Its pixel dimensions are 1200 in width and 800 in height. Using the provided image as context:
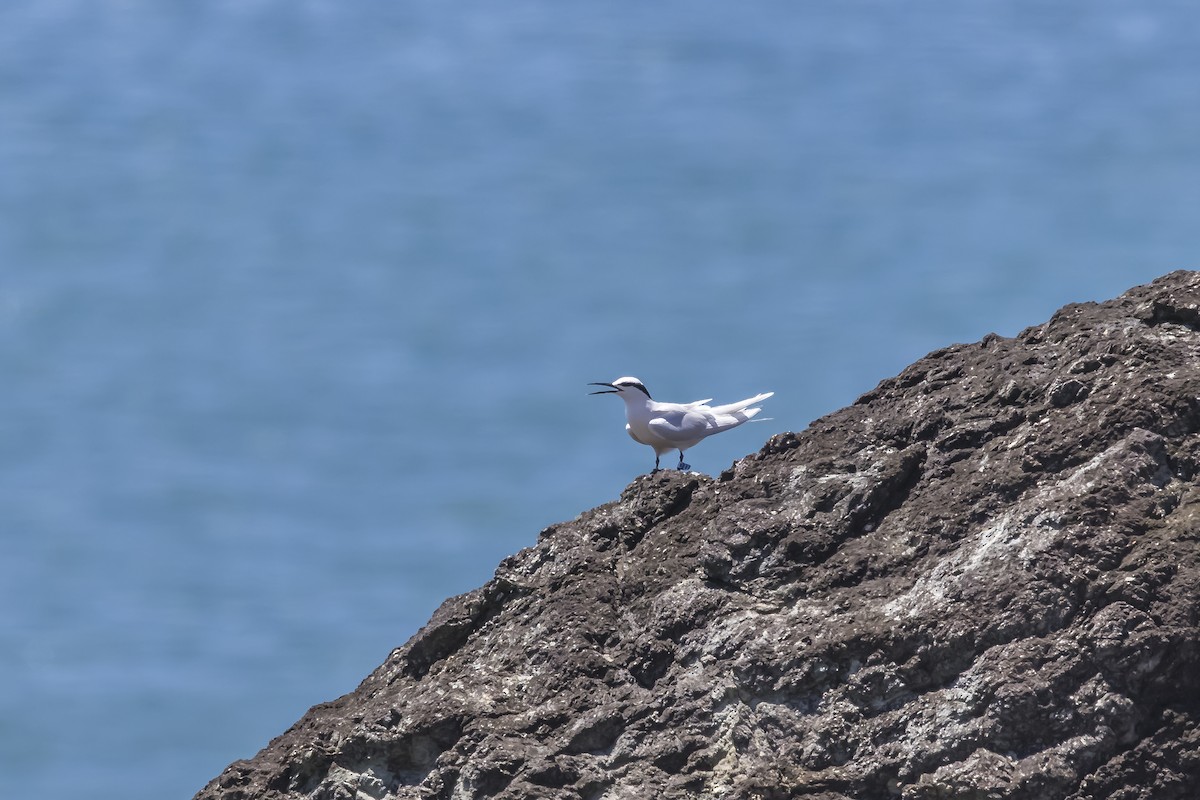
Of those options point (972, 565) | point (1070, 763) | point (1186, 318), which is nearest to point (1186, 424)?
point (1186, 318)

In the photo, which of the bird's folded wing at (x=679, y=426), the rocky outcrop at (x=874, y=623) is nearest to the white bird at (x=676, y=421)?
the bird's folded wing at (x=679, y=426)

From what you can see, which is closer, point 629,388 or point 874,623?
point 874,623

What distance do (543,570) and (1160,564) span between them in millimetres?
3691

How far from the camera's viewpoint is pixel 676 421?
16.5m

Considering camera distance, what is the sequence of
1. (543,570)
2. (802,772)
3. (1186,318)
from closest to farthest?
(802,772) → (1186,318) → (543,570)

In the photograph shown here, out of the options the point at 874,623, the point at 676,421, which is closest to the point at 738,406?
the point at 676,421

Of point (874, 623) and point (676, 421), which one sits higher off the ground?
point (676, 421)

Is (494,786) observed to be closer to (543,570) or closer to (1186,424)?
(543,570)

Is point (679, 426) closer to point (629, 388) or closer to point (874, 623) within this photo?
point (629, 388)

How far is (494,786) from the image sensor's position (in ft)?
29.6

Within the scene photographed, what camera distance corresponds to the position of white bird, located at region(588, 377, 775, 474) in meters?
16.5

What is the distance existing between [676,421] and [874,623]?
7.84 meters

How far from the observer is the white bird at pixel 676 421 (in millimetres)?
16478

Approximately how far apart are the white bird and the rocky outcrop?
5.98 meters
